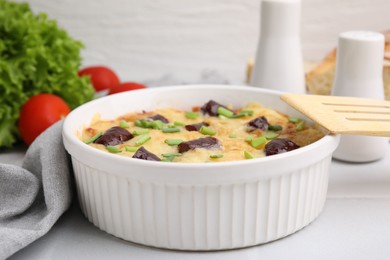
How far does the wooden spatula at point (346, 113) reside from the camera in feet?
7.00

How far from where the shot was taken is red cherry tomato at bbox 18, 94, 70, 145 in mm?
2873

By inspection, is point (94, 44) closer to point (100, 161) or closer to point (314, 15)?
point (314, 15)

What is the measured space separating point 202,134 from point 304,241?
549 millimetres

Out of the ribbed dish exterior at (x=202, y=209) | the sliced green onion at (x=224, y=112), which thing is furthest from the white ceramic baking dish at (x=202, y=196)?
the sliced green onion at (x=224, y=112)

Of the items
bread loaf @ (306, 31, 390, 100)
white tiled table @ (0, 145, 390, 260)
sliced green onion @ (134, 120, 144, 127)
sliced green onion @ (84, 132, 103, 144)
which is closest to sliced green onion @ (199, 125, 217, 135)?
sliced green onion @ (134, 120, 144, 127)

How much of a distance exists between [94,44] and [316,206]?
2.65m

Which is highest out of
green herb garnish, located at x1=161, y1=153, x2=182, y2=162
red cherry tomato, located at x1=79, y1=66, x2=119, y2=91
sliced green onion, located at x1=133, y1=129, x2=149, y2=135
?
green herb garnish, located at x1=161, y1=153, x2=182, y2=162

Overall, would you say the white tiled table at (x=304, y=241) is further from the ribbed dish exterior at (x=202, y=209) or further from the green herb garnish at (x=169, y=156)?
the green herb garnish at (x=169, y=156)

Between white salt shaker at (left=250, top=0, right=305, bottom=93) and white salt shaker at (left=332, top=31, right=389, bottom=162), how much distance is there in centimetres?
47

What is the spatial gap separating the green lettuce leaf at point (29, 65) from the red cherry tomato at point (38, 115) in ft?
0.14

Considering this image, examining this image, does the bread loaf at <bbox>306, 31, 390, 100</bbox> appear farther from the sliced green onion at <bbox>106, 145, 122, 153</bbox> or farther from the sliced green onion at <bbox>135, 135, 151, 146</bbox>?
the sliced green onion at <bbox>106, 145, 122, 153</bbox>

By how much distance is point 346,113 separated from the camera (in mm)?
2254

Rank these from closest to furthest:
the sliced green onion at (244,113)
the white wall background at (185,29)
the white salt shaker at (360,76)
Result: the sliced green onion at (244,113) → the white salt shaker at (360,76) → the white wall background at (185,29)

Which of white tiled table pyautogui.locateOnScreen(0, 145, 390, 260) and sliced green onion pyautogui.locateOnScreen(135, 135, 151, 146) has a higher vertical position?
sliced green onion pyautogui.locateOnScreen(135, 135, 151, 146)
